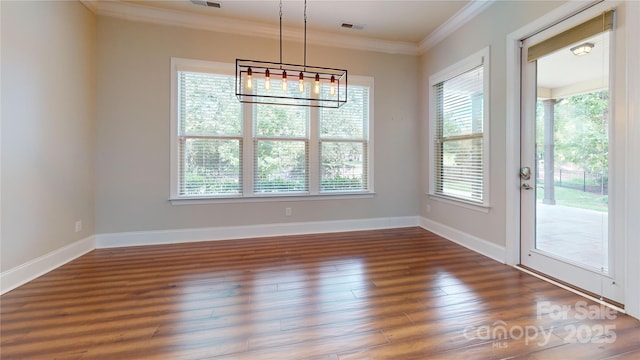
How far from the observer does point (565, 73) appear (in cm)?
261

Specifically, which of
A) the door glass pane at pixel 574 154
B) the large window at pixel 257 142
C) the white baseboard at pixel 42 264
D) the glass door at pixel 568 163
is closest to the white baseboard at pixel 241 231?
the white baseboard at pixel 42 264

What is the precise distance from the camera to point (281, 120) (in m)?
4.23

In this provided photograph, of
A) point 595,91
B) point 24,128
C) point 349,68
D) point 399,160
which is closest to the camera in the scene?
point 595,91

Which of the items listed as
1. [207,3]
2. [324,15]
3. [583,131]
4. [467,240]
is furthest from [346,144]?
[583,131]

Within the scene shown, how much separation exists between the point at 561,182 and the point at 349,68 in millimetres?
3134

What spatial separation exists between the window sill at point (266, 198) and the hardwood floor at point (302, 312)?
2.85 feet

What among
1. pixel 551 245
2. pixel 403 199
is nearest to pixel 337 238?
pixel 403 199

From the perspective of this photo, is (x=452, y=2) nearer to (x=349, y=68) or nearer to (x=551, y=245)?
(x=349, y=68)

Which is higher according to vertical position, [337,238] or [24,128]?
[24,128]

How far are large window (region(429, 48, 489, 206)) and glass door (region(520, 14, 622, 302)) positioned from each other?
0.54m

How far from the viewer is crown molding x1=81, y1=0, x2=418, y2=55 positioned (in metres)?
3.57

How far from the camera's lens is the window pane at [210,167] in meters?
3.92

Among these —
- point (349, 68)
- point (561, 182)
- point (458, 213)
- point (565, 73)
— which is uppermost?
point (349, 68)

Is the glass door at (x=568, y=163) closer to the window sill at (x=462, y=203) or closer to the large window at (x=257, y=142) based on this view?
the window sill at (x=462, y=203)
